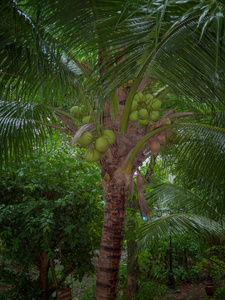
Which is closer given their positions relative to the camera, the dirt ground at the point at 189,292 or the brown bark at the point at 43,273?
the brown bark at the point at 43,273

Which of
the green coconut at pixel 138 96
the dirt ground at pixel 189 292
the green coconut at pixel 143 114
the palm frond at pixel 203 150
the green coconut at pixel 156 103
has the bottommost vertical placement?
the dirt ground at pixel 189 292

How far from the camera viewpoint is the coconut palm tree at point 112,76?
220 cm

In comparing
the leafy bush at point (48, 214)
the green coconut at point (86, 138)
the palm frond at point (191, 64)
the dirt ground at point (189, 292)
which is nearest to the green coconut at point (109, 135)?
the green coconut at point (86, 138)

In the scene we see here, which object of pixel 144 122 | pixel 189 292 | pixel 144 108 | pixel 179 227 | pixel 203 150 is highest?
pixel 144 108

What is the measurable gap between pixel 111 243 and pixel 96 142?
1.10 m

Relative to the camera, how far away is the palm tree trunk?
3084 mm

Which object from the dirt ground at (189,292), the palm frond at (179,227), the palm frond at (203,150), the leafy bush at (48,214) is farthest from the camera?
the dirt ground at (189,292)

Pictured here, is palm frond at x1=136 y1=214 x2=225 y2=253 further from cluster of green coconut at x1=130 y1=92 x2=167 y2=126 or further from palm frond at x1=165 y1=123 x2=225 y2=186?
cluster of green coconut at x1=130 y1=92 x2=167 y2=126

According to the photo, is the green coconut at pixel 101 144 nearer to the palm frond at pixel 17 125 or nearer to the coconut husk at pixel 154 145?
the coconut husk at pixel 154 145

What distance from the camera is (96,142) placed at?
2754 mm

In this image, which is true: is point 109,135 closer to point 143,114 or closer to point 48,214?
point 143,114

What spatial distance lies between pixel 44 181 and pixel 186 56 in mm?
3127

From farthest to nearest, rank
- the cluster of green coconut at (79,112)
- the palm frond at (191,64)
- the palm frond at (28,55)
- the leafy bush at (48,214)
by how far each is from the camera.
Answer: the leafy bush at (48,214), the cluster of green coconut at (79,112), the palm frond at (28,55), the palm frond at (191,64)

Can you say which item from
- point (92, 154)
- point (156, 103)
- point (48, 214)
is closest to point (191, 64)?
point (156, 103)
